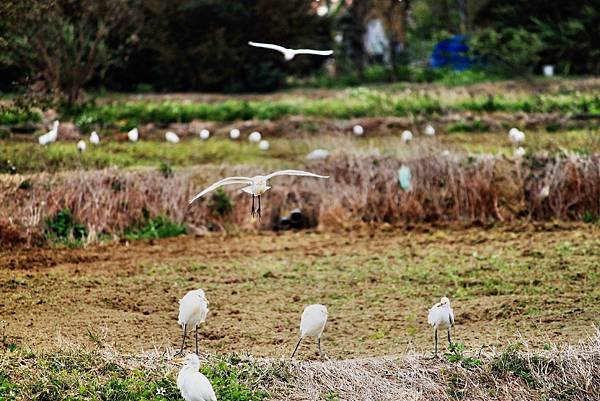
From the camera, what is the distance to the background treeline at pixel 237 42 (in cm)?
1524

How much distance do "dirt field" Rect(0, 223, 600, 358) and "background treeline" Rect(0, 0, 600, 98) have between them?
6.62m

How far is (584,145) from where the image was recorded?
11.7 meters

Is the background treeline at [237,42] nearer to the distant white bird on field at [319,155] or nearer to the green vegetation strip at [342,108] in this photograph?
the green vegetation strip at [342,108]

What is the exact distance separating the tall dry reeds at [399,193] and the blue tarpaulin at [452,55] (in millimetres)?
13347

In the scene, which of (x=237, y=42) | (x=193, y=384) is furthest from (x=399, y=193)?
(x=237, y=42)

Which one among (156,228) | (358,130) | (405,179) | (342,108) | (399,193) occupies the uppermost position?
(342,108)

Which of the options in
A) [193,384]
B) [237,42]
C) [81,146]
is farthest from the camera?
[237,42]

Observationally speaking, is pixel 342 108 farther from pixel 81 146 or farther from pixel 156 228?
pixel 156 228

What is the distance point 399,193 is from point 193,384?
227 inches

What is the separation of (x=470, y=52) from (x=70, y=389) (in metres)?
18.7

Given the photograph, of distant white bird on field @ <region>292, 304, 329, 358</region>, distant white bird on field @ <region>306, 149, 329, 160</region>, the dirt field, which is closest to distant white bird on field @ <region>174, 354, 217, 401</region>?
distant white bird on field @ <region>292, 304, 329, 358</region>

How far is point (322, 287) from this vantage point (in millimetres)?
8055

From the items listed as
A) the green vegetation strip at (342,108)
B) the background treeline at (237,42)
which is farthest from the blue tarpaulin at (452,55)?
the green vegetation strip at (342,108)

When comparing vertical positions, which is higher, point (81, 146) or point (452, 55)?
point (452, 55)
